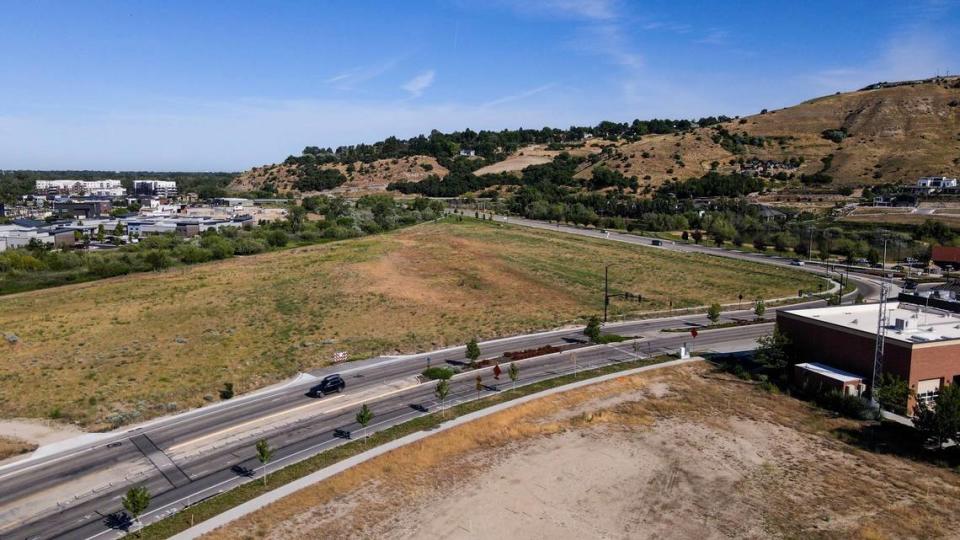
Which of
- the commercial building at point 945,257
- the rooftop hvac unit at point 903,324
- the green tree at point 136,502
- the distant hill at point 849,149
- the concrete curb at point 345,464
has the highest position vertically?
the distant hill at point 849,149

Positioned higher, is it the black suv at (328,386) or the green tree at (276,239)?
the green tree at (276,239)

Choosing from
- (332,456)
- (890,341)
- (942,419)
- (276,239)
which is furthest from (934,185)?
(332,456)

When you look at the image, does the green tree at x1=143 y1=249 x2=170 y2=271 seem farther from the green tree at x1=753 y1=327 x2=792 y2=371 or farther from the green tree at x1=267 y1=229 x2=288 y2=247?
the green tree at x1=753 y1=327 x2=792 y2=371

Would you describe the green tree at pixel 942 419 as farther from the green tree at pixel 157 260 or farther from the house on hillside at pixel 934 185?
the house on hillside at pixel 934 185

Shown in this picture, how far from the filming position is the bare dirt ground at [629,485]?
2597 centimetres

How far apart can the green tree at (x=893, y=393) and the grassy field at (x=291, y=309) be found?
2846 centimetres

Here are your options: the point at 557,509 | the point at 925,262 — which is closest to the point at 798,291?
the point at 925,262

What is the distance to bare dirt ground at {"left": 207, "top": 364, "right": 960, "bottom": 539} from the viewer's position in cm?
2597

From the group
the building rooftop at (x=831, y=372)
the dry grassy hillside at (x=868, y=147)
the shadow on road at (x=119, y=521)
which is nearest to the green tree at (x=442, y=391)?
the shadow on road at (x=119, y=521)

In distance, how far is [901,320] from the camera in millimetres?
42281

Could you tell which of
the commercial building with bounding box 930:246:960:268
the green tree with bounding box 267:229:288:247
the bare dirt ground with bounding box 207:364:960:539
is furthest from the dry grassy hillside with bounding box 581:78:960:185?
the bare dirt ground with bounding box 207:364:960:539

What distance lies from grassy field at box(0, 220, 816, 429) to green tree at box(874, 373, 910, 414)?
28465 millimetres

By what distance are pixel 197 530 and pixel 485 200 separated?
167 metres

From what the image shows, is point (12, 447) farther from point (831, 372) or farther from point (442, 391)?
point (831, 372)
